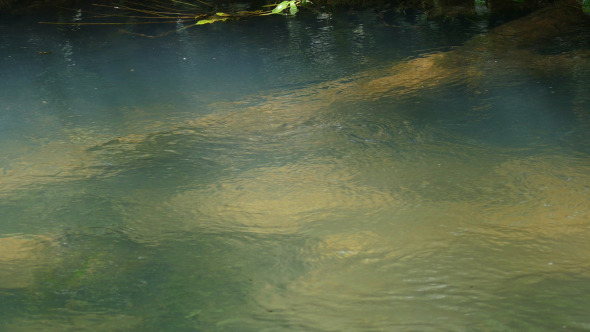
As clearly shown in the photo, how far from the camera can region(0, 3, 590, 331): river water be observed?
5.43 feet

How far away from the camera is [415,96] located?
340 centimetres

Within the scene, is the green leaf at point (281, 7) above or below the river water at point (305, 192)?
above

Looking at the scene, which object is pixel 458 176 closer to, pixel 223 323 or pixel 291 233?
pixel 291 233

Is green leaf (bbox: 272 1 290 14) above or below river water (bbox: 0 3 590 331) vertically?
above

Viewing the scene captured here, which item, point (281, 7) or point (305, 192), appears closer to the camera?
point (305, 192)

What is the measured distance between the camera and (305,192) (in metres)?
2.36

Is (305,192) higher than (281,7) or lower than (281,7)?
lower

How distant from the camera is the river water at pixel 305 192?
5.43 ft

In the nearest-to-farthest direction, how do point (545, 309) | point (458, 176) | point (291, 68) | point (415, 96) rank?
point (545, 309) → point (458, 176) → point (415, 96) → point (291, 68)

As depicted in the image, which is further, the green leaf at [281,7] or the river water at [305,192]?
the green leaf at [281,7]

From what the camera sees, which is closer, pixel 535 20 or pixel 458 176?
pixel 458 176

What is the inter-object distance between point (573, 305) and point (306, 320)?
0.72 metres

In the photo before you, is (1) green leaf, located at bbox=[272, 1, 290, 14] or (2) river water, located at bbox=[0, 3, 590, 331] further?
(1) green leaf, located at bbox=[272, 1, 290, 14]

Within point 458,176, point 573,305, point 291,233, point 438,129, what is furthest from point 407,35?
point 573,305
